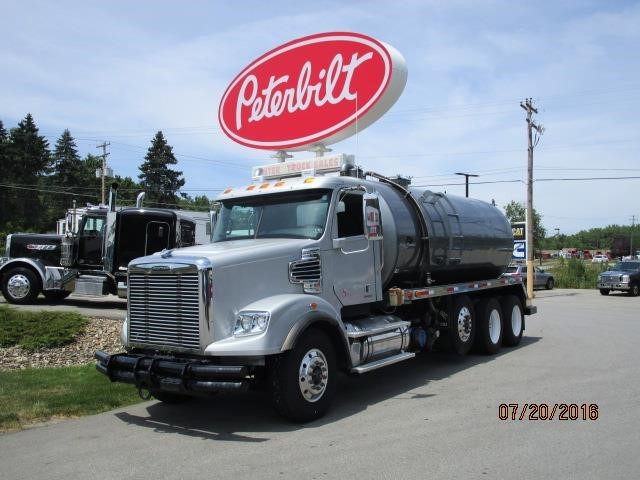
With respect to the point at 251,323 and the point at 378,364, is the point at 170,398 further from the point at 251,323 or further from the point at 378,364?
the point at 378,364

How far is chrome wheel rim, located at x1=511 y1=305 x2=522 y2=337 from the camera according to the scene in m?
11.9

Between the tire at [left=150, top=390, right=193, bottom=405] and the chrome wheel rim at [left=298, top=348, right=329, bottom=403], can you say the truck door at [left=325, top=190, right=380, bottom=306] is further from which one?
the tire at [left=150, top=390, right=193, bottom=405]

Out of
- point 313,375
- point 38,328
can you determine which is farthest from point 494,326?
point 38,328

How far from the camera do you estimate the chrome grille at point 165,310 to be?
20.0 feet

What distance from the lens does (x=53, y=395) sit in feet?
24.4

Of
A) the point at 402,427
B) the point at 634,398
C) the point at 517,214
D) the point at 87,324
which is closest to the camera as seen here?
the point at 402,427

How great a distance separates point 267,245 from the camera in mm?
6750

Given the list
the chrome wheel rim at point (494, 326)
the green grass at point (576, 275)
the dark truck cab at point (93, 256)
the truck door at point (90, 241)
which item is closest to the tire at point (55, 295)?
the dark truck cab at point (93, 256)

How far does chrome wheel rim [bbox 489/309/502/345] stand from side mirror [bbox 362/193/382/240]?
14.2ft

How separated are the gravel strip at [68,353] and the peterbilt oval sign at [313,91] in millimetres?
4553

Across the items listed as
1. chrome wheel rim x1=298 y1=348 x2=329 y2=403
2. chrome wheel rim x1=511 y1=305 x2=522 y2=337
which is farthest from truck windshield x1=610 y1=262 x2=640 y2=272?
chrome wheel rim x1=298 y1=348 x2=329 y2=403

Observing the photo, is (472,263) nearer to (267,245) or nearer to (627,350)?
(627,350)

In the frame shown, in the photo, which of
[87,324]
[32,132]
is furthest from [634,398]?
[32,132]

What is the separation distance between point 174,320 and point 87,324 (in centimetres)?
618
